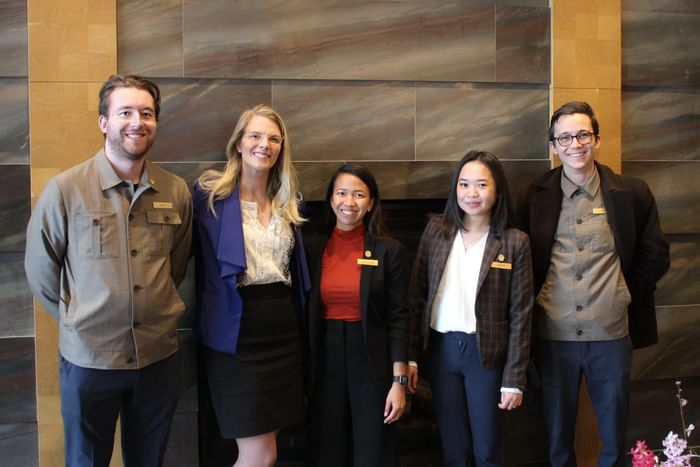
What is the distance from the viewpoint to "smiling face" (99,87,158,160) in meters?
2.03

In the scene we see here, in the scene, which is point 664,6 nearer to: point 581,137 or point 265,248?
point 581,137

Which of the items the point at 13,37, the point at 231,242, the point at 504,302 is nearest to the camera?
the point at 231,242

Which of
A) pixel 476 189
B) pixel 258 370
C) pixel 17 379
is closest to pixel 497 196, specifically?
pixel 476 189

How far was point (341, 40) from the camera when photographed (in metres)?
2.77

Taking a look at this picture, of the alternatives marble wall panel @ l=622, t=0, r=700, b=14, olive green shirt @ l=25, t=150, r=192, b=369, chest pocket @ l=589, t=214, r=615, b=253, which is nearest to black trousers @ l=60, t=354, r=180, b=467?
olive green shirt @ l=25, t=150, r=192, b=369

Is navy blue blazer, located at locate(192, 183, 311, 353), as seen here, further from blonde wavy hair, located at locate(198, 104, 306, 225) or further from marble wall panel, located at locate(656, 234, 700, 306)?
marble wall panel, located at locate(656, 234, 700, 306)

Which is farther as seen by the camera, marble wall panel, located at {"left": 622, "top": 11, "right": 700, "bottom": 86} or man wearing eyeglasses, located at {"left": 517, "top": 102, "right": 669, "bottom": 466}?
marble wall panel, located at {"left": 622, "top": 11, "right": 700, "bottom": 86}

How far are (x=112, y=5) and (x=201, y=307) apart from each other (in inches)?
53.8

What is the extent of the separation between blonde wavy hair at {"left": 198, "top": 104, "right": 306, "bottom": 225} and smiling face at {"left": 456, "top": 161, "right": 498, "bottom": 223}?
647mm

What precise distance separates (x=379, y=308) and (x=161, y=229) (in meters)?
0.88

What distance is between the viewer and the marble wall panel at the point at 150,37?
2617 millimetres

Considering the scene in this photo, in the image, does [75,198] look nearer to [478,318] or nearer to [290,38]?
[290,38]

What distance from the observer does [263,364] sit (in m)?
2.30

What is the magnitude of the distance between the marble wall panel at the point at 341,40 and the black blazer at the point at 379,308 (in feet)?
2.89
